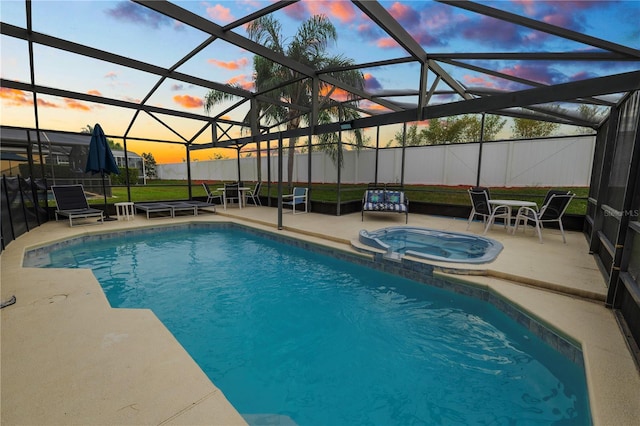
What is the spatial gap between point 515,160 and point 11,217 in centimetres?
1205

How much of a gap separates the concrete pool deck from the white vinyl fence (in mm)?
4809

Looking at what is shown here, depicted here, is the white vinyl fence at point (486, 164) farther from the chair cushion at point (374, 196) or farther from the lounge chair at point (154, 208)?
the lounge chair at point (154, 208)

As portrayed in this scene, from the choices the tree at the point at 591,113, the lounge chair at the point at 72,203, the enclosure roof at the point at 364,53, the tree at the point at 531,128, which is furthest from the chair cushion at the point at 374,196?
the tree at the point at 531,128

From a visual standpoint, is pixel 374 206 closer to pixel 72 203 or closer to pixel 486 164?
pixel 486 164

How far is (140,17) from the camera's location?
13.9ft

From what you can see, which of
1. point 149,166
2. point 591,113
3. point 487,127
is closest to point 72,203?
point 591,113

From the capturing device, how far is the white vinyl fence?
736 centimetres

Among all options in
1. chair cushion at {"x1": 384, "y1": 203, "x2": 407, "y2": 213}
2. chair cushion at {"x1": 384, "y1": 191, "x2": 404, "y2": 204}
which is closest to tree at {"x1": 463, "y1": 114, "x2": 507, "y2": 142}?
chair cushion at {"x1": 384, "y1": 191, "x2": 404, "y2": 204}

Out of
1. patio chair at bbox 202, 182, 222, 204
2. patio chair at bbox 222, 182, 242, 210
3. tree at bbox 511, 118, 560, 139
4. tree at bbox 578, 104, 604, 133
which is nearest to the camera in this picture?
tree at bbox 578, 104, 604, 133

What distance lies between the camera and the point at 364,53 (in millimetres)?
5086

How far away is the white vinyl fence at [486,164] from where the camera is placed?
7.36 m

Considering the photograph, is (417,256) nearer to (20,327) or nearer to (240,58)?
(20,327)

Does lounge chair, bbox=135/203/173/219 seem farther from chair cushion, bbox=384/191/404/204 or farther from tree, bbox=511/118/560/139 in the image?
tree, bbox=511/118/560/139

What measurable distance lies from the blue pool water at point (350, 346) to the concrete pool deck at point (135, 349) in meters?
0.26
